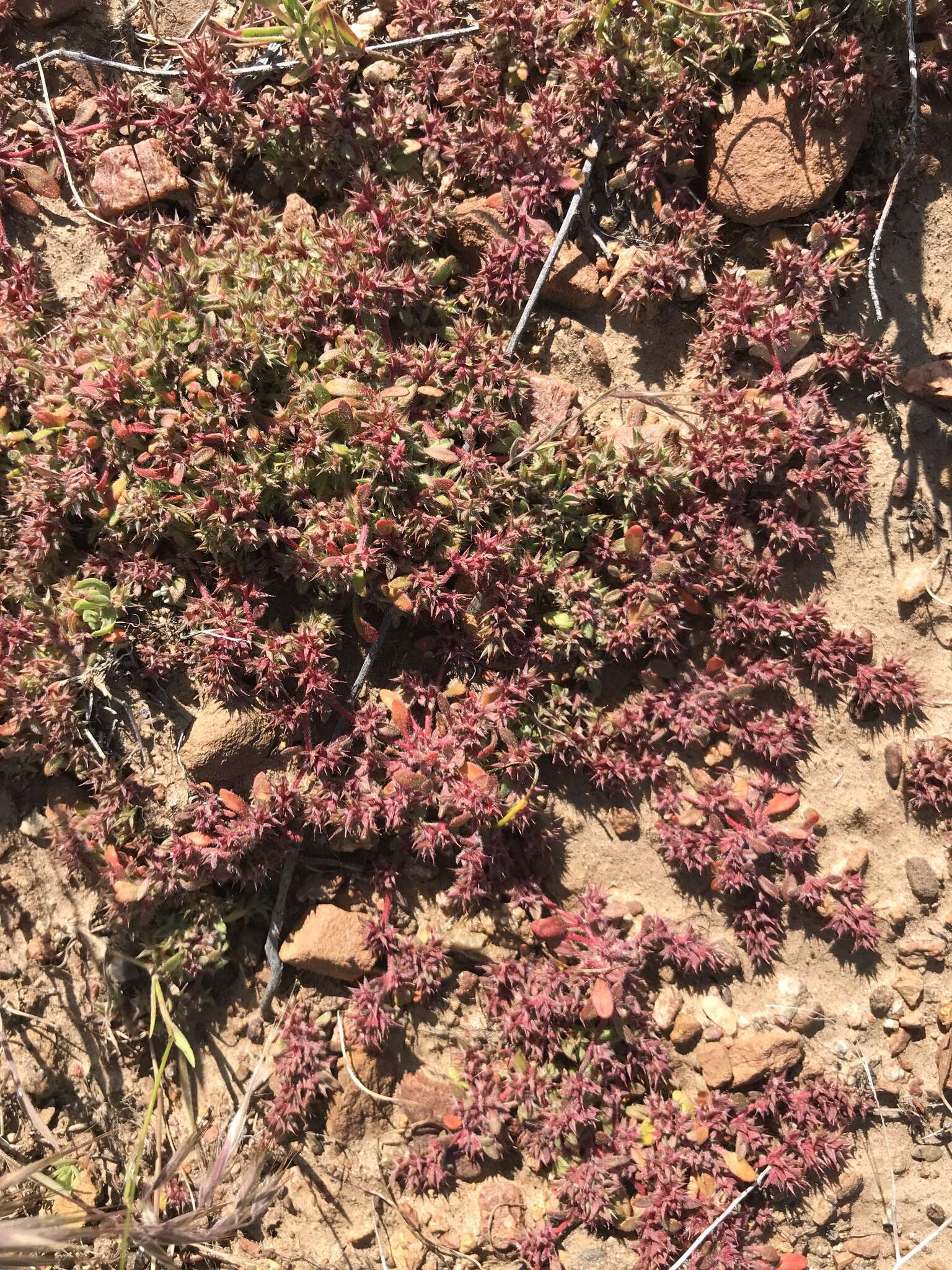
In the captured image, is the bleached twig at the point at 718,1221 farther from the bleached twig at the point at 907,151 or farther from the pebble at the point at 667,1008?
the bleached twig at the point at 907,151

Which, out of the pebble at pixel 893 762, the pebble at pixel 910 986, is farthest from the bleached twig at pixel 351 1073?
the pebble at pixel 893 762

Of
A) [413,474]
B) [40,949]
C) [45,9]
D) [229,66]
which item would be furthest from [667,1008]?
[45,9]

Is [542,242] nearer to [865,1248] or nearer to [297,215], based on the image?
[297,215]

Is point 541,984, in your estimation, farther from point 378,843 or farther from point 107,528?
→ point 107,528

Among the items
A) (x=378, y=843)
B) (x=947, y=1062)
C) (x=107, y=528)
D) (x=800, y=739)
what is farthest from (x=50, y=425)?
(x=947, y=1062)

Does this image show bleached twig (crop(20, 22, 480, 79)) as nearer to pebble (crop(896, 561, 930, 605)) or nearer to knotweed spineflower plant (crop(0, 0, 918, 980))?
knotweed spineflower plant (crop(0, 0, 918, 980))
